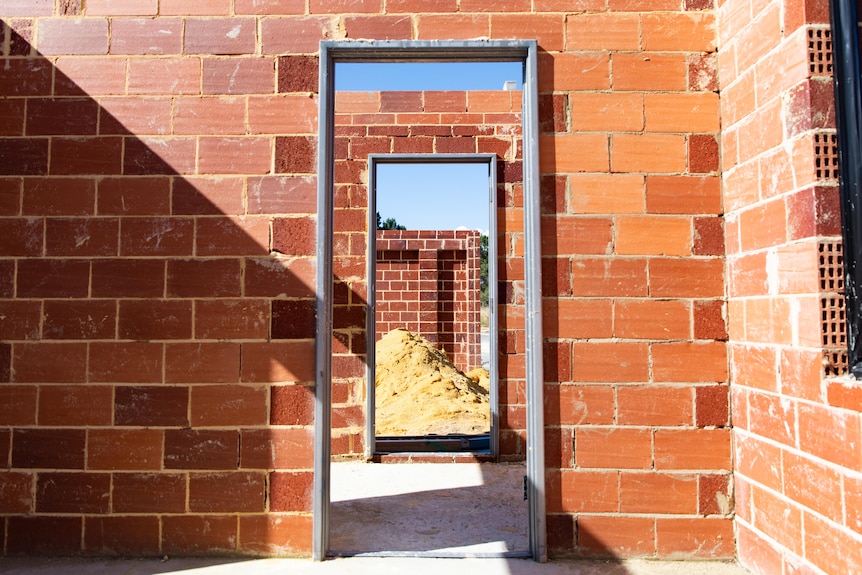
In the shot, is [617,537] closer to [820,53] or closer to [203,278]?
[820,53]

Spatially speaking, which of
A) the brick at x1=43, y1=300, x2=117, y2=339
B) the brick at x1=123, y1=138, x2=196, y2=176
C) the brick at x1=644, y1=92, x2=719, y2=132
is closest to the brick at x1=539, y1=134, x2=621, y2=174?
the brick at x1=644, y1=92, x2=719, y2=132

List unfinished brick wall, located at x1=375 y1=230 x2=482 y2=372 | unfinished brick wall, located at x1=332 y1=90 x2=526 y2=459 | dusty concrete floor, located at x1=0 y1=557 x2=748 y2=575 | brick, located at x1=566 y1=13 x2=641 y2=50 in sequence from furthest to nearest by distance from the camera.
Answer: unfinished brick wall, located at x1=375 y1=230 x2=482 y2=372 < unfinished brick wall, located at x1=332 y1=90 x2=526 y2=459 < brick, located at x1=566 y1=13 x2=641 y2=50 < dusty concrete floor, located at x1=0 y1=557 x2=748 y2=575

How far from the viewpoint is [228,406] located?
2922mm

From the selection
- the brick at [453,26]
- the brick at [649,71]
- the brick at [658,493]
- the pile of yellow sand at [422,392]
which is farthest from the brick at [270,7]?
the pile of yellow sand at [422,392]

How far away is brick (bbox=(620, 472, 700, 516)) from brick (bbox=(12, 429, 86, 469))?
288 centimetres

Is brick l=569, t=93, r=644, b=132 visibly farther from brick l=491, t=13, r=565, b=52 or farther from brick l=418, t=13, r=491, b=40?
brick l=418, t=13, r=491, b=40

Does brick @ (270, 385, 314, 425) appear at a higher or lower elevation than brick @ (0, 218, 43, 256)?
lower

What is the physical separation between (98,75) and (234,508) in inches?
98.3

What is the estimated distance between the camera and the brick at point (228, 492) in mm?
2877

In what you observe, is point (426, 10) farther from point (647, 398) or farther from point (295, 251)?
point (647, 398)

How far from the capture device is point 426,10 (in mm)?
3033

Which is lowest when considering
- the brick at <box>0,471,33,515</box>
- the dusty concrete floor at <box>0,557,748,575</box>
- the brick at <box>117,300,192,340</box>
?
the dusty concrete floor at <box>0,557,748,575</box>

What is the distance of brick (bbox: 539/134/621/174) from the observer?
2.97m

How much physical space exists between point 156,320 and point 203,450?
746mm
